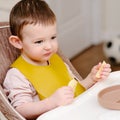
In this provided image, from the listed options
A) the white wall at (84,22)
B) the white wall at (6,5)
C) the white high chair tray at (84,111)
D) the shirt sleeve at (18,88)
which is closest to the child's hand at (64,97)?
the white high chair tray at (84,111)

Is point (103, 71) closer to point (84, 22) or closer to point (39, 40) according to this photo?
point (39, 40)

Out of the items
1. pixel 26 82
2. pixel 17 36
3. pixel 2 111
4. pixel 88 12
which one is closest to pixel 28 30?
pixel 17 36

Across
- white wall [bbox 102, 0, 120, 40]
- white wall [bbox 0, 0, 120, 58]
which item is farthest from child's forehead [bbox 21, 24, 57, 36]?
white wall [bbox 102, 0, 120, 40]

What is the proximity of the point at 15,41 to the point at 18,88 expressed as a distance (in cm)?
18

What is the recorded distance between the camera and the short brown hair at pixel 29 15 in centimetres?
119

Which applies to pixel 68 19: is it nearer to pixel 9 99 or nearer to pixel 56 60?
pixel 56 60

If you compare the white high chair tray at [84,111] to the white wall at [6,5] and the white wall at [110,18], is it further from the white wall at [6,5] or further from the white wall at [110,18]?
the white wall at [110,18]

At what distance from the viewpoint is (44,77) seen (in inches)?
49.4

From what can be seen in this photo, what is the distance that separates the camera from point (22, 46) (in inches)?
49.4

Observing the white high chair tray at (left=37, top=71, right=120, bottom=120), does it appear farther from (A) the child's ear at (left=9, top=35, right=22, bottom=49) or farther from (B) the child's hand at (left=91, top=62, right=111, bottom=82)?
(A) the child's ear at (left=9, top=35, right=22, bottom=49)

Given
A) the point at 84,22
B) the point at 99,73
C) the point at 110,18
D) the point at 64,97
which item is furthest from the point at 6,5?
the point at 110,18

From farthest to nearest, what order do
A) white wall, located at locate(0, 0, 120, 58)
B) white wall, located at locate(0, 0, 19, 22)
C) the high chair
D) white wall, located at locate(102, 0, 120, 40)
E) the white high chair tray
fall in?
white wall, located at locate(102, 0, 120, 40) → white wall, located at locate(0, 0, 120, 58) → white wall, located at locate(0, 0, 19, 22) → the high chair → the white high chair tray

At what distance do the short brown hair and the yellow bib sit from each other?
108mm

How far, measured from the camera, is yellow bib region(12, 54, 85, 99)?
122cm
